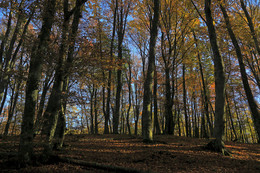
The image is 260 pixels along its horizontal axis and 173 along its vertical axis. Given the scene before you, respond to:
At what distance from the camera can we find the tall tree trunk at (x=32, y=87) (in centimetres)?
435

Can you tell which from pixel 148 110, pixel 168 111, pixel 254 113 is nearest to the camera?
pixel 148 110

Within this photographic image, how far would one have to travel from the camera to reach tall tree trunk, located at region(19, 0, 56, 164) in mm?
4348

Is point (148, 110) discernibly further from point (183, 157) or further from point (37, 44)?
point (37, 44)

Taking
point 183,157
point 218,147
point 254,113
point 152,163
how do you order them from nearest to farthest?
point 152,163, point 183,157, point 218,147, point 254,113

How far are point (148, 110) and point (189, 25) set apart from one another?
11117 mm

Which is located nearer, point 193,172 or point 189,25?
point 193,172

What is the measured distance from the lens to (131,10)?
16.4 metres

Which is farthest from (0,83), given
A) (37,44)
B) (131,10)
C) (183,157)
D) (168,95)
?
(131,10)

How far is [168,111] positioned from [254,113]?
586 centimetres

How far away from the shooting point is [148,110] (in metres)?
7.88

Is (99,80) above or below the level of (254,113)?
above

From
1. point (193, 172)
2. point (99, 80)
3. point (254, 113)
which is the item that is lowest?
point (193, 172)

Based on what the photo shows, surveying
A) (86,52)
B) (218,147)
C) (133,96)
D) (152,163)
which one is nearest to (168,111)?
(218,147)

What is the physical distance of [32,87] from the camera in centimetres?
462
